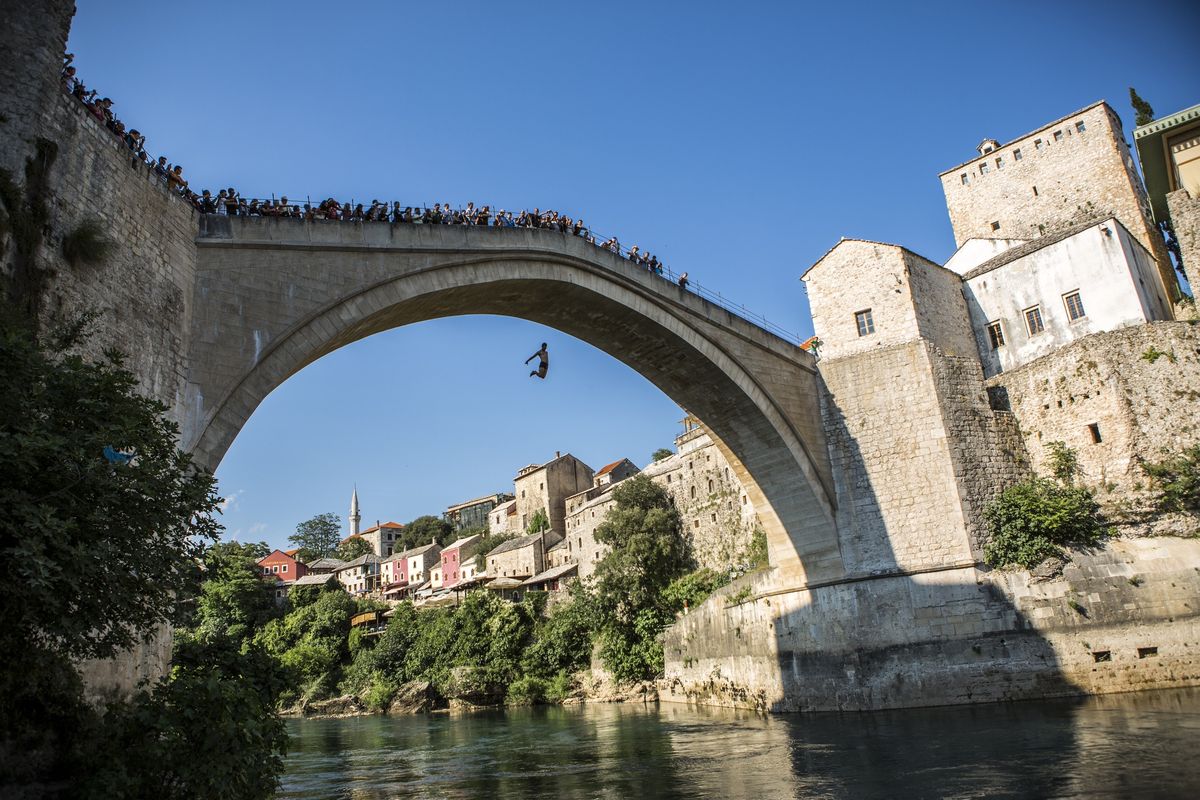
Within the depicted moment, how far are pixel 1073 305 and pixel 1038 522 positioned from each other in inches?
257

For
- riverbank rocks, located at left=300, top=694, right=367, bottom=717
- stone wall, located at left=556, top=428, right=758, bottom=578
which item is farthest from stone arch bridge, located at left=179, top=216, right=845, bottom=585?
riverbank rocks, located at left=300, top=694, right=367, bottom=717

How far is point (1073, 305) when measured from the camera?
20.9 meters

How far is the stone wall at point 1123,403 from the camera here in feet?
57.3

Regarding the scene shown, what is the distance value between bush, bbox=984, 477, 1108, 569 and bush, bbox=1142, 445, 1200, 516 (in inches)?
47.2

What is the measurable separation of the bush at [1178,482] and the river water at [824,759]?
4069 millimetres

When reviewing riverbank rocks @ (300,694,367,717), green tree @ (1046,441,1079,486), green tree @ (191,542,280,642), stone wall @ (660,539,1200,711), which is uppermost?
green tree @ (191,542,280,642)

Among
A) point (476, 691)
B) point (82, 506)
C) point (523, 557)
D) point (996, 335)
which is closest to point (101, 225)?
point (82, 506)

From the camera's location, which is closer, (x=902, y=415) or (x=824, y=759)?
(x=824, y=759)

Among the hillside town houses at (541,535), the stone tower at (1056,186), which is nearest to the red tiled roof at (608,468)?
the hillside town houses at (541,535)

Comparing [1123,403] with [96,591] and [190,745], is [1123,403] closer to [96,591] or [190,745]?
[190,745]

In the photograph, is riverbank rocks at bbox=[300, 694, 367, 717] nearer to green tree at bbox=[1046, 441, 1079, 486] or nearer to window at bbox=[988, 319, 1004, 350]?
window at bbox=[988, 319, 1004, 350]

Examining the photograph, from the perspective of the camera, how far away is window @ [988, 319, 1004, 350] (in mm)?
21844

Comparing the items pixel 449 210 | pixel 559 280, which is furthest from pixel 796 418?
pixel 449 210

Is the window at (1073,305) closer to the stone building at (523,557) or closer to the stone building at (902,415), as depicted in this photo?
the stone building at (902,415)
